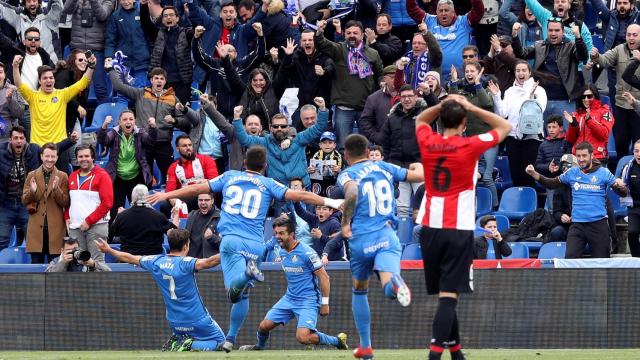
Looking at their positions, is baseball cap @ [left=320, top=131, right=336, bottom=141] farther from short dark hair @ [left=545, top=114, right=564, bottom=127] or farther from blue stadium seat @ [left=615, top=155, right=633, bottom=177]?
blue stadium seat @ [left=615, top=155, right=633, bottom=177]

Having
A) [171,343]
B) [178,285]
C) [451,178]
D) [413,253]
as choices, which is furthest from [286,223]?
[451,178]

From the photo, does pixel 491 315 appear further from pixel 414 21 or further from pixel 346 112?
pixel 414 21

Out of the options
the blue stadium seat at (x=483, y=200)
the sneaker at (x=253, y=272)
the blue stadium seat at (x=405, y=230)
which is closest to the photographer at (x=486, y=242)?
the blue stadium seat at (x=405, y=230)

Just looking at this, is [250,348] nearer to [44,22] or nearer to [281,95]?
[281,95]

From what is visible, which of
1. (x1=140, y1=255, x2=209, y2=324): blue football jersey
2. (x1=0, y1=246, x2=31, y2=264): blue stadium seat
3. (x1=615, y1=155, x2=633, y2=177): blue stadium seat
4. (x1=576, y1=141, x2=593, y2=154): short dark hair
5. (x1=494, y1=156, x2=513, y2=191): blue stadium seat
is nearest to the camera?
(x1=140, y1=255, x2=209, y2=324): blue football jersey

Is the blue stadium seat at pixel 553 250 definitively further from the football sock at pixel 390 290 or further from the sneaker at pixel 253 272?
the football sock at pixel 390 290

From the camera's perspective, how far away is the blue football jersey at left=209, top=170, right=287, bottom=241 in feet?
47.9

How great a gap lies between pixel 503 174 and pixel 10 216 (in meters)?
8.18

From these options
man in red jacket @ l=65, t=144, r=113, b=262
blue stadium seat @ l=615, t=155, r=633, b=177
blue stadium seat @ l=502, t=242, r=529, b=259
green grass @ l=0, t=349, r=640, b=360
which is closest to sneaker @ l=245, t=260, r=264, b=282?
green grass @ l=0, t=349, r=640, b=360

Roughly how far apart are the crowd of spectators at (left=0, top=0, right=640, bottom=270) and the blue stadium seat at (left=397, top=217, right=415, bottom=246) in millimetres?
112

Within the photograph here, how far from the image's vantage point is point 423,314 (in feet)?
57.0

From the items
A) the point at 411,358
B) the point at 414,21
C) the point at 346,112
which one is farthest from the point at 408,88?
the point at 411,358

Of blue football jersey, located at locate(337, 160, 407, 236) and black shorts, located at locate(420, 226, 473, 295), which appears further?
blue football jersey, located at locate(337, 160, 407, 236)

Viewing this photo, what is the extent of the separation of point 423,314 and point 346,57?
5708 millimetres
